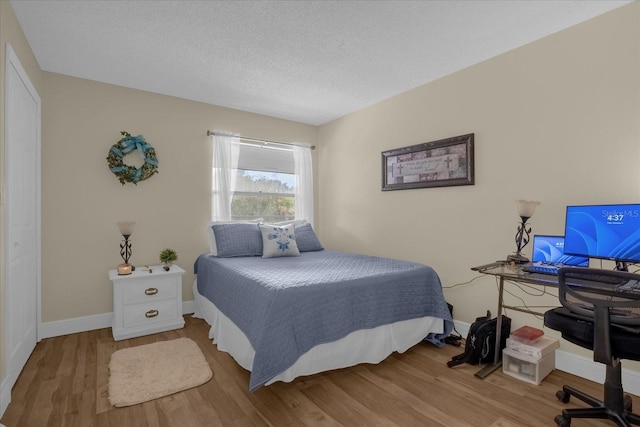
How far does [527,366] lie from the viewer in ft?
7.45

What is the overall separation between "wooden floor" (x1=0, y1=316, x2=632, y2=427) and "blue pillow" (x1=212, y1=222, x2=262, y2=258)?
1.14 m

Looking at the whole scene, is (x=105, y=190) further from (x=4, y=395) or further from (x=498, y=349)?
(x=498, y=349)

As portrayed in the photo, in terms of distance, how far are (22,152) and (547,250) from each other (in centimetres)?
385

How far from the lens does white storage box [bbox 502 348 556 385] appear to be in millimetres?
2212

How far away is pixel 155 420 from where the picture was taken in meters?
1.81

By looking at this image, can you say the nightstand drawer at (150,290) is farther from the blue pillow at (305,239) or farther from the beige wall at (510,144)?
the beige wall at (510,144)

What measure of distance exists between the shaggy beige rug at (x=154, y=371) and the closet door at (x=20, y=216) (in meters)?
0.60

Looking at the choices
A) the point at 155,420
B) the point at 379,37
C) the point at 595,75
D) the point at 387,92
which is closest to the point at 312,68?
the point at 379,37

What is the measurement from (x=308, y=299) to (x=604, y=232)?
6.10 ft

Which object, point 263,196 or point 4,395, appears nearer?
point 4,395

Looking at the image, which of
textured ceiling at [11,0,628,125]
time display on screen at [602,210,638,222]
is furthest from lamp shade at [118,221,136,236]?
time display on screen at [602,210,638,222]

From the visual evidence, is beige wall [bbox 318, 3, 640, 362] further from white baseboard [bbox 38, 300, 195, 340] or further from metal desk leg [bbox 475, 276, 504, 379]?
white baseboard [bbox 38, 300, 195, 340]

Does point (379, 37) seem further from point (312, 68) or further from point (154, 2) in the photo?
point (154, 2)

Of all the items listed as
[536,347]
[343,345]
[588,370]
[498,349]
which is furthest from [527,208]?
[343,345]
